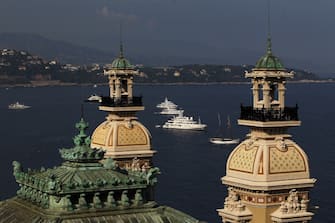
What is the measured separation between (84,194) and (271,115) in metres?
20.4

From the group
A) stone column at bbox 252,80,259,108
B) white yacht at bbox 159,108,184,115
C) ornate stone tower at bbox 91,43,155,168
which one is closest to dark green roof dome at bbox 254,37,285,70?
stone column at bbox 252,80,259,108

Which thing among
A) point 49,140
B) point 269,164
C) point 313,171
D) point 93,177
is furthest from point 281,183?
point 49,140

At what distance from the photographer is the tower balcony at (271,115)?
29891 millimetres

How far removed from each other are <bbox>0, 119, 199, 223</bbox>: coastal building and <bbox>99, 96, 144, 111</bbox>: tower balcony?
2356 cm

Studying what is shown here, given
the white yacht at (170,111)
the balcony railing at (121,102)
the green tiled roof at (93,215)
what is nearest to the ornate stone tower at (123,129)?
the balcony railing at (121,102)

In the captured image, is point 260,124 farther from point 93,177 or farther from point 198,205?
point 198,205

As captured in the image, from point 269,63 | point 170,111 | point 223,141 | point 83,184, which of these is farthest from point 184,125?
point 83,184

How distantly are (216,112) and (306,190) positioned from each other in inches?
6253

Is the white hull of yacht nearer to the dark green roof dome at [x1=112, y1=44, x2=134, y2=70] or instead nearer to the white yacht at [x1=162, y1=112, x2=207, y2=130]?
the white yacht at [x1=162, y1=112, x2=207, y2=130]

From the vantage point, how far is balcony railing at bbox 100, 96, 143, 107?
34906 millimetres

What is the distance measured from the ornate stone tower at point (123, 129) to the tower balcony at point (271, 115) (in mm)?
4825

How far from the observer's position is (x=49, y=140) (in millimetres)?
120938

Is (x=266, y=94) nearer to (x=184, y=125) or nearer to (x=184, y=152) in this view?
(x=184, y=152)

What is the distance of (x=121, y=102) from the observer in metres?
35.0
